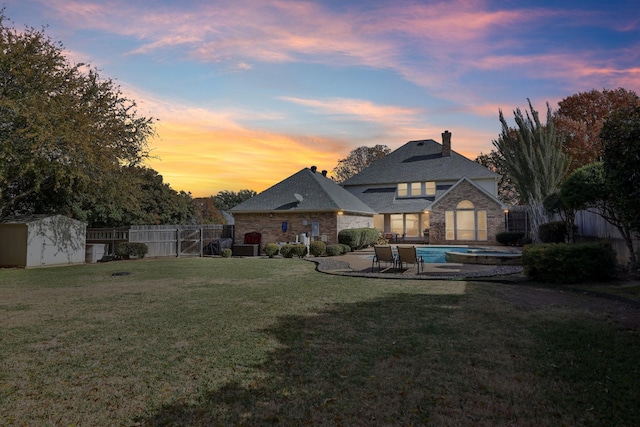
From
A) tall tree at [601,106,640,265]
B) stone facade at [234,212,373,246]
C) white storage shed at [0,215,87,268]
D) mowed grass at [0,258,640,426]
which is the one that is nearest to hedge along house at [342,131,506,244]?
stone facade at [234,212,373,246]

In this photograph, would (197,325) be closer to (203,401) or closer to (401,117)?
(203,401)

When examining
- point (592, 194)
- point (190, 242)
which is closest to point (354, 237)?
point (190, 242)

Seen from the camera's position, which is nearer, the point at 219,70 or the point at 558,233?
the point at 219,70

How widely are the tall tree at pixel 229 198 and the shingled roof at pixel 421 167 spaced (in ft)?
158

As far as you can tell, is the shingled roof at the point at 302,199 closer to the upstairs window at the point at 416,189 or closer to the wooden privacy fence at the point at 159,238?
the wooden privacy fence at the point at 159,238

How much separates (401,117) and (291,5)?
10879 mm

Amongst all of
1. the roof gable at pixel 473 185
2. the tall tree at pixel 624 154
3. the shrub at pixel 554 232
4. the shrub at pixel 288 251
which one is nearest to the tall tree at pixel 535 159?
the roof gable at pixel 473 185

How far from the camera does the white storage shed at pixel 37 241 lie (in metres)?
19.5

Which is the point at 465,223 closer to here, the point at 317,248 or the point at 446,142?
the point at 446,142

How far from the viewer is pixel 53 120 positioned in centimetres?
1791

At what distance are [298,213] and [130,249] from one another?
1112 cm

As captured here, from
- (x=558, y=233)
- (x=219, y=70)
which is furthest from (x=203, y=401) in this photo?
(x=558, y=233)

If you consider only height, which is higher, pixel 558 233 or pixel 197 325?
pixel 558 233

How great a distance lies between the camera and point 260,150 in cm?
2569
